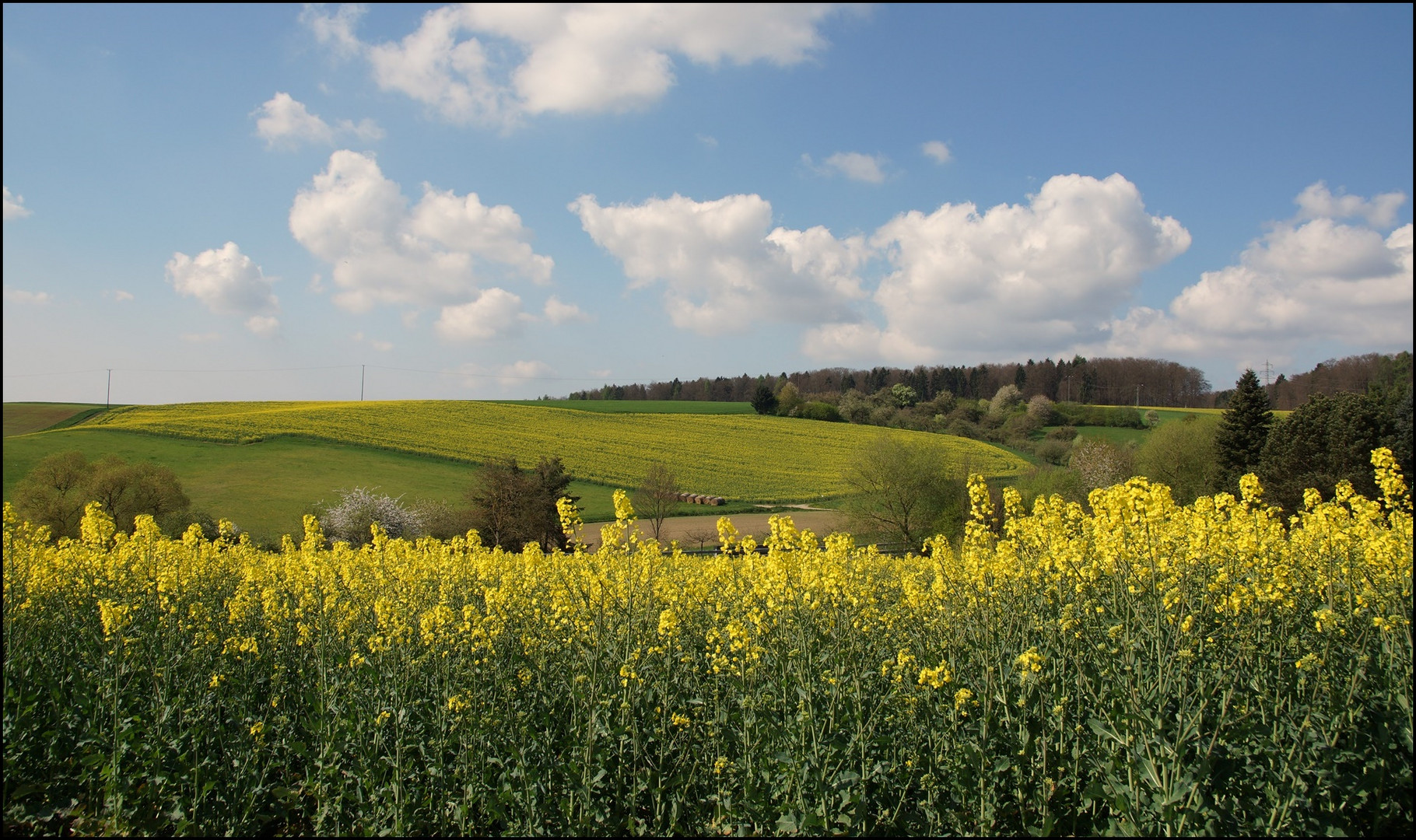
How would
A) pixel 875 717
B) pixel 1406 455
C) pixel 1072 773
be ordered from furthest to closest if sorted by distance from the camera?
1. pixel 1406 455
2. pixel 875 717
3. pixel 1072 773

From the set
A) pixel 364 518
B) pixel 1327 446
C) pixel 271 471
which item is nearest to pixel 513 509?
pixel 364 518

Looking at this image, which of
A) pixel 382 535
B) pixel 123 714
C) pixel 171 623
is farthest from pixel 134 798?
pixel 382 535

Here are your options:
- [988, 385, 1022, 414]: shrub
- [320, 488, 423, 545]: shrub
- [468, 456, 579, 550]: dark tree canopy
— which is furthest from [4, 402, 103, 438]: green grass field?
[988, 385, 1022, 414]: shrub

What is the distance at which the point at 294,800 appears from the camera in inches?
191

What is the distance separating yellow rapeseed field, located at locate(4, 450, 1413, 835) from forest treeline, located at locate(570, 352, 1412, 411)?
8220cm

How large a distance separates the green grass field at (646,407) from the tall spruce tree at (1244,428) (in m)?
50.4

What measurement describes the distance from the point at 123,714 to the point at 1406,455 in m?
36.0

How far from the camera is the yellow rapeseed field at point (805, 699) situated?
4234mm

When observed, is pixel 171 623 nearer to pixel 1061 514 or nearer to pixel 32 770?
pixel 32 770

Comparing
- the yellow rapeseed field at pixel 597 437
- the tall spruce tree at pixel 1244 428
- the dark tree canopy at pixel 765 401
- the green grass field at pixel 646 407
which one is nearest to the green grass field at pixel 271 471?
the yellow rapeseed field at pixel 597 437

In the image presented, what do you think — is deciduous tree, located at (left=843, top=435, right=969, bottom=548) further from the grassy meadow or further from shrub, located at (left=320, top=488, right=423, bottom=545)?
shrub, located at (left=320, top=488, right=423, bottom=545)

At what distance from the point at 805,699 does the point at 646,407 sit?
8025 centimetres

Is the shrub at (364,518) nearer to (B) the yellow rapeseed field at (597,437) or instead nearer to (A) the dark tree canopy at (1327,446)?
(B) the yellow rapeseed field at (597,437)

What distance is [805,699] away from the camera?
457cm
